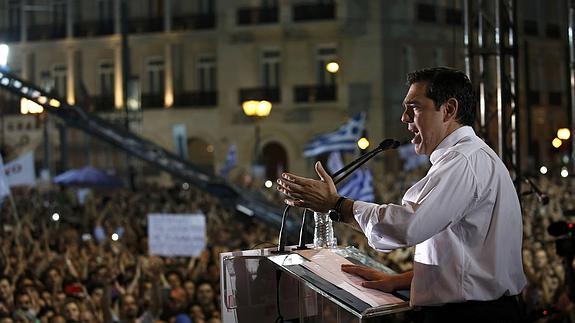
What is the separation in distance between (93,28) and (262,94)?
7261mm

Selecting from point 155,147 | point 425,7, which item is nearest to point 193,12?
point 425,7

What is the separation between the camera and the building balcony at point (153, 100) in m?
31.6

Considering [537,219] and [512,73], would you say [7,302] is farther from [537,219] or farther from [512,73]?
[537,219]

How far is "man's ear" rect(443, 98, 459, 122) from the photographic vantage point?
7.76 ft

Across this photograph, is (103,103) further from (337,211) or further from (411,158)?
(337,211)

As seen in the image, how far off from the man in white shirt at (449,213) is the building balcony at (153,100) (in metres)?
29.6

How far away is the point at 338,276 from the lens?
250cm

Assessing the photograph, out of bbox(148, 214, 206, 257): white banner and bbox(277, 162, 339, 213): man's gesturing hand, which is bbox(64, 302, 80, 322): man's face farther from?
bbox(277, 162, 339, 213): man's gesturing hand

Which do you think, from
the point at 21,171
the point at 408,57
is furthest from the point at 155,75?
the point at 21,171

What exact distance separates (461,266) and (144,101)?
30.1m

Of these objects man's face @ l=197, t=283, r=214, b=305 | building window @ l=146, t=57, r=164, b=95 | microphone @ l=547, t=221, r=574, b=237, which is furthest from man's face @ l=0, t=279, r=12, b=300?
building window @ l=146, t=57, r=164, b=95

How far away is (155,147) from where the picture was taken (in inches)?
495

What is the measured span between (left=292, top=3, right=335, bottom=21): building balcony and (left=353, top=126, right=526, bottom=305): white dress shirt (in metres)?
27.5

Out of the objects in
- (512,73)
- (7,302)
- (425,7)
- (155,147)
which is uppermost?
(425,7)
